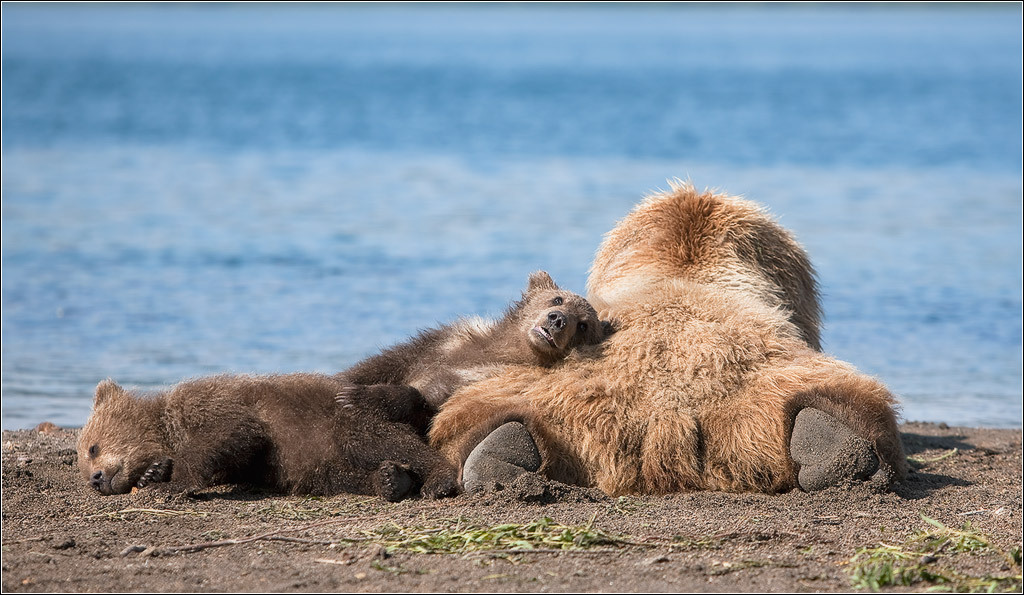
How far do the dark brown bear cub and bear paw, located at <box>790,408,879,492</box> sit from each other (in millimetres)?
1123

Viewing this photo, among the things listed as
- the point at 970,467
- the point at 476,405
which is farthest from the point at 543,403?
the point at 970,467

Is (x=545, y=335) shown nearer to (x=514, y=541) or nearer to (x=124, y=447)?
(x=514, y=541)

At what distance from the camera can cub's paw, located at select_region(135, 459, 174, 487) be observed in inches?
240

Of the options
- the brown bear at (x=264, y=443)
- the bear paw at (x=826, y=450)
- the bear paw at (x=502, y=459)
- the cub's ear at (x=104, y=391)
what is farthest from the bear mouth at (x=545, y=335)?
the cub's ear at (x=104, y=391)

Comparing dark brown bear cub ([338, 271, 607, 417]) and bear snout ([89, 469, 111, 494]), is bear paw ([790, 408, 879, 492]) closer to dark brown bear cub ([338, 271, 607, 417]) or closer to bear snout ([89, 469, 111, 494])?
dark brown bear cub ([338, 271, 607, 417])

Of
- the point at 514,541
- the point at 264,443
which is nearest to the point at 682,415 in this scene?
the point at 514,541

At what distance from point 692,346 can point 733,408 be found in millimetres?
371

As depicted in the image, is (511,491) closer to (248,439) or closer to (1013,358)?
(248,439)

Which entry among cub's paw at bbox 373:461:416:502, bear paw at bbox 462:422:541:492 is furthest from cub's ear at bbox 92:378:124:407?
bear paw at bbox 462:422:541:492

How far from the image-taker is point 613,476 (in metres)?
5.89

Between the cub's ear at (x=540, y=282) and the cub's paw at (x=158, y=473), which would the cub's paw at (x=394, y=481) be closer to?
the cub's paw at (x=158, y=473)

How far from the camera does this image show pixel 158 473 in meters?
6.10

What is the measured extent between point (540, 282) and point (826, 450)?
1939 millimetres

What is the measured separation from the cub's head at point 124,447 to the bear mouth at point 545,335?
1.96 m
